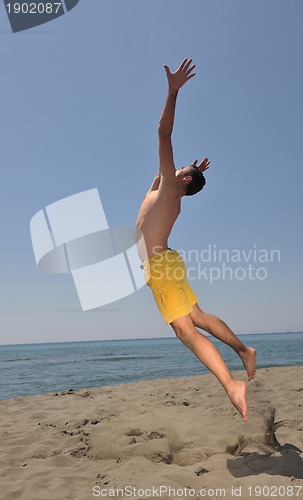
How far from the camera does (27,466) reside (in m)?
3.41

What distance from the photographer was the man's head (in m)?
3.48

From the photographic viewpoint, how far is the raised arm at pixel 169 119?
317 centimetres

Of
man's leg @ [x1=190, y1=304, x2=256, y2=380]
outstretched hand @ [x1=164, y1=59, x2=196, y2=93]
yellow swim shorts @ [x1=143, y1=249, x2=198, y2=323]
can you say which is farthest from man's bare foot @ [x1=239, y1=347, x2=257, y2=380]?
outstretched hand @ [x1=164, y1=59, x2=196, y2=93]

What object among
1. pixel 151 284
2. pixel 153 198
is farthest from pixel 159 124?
pixel 151 284

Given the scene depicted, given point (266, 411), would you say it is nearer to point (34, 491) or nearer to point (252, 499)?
point (252, 499)

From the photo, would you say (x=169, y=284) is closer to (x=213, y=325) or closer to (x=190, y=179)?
(x=213, y=325)

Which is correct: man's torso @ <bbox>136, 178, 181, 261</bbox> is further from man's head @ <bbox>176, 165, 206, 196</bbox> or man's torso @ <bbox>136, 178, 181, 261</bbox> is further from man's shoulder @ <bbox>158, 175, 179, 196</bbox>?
man's head @ <bbox>176, 165, 206, 196</bbox>

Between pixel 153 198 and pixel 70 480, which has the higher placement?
pixel 153 198

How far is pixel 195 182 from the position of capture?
350 centimetres

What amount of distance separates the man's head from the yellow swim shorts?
0.61 m

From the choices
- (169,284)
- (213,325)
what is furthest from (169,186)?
(213,325)

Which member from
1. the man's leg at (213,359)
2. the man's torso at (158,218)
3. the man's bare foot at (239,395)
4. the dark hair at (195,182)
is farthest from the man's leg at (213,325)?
the dark hair at (195,182)

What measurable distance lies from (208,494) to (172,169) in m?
2.49

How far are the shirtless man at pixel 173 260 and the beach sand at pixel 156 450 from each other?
530 mm
